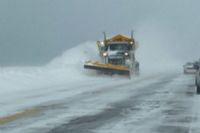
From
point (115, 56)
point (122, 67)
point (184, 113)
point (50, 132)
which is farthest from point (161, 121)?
point (115, 56)

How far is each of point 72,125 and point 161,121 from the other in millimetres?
2107

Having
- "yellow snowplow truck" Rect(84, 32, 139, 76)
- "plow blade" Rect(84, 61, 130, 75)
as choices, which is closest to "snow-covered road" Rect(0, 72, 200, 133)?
"plow blade" Rect(84, 61, 130, 75)

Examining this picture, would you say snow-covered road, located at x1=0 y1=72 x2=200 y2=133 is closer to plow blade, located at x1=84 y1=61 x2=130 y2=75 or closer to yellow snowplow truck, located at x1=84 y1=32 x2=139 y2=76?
plow blade, located at x1=84 y1=61 x2=130 y2=75

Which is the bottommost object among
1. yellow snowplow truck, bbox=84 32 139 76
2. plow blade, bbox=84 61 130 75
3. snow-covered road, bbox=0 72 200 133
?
snow-covered road, bbox=0 72 200 133

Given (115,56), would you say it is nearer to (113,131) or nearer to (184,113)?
(184,113)

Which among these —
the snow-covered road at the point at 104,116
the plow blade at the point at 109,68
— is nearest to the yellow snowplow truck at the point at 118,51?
the plow blade at the point at 109,68

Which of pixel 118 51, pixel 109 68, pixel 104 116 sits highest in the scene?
pixel 118 51

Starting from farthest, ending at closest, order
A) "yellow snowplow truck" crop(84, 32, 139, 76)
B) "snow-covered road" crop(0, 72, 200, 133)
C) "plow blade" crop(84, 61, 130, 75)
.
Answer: "yellow snowplow truck" crop(84, 32, 139, 76), "plow blade" crop(84, 61, 130, 75), "snow-covered road" crop(0, 72, 200, 133)

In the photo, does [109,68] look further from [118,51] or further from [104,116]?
[104,116]

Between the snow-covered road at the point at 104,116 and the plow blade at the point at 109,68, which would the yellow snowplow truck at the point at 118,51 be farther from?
the snow-covered road at the point at 104,116

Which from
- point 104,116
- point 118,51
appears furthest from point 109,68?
point 104,116

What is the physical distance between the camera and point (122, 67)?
126 feet

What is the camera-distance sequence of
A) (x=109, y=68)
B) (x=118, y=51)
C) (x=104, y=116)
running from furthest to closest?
(x=118, y=51), (x=109, y=68), (x=104, y=116)

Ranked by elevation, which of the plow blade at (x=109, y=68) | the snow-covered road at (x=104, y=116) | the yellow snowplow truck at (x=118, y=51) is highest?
the yellow snowplow truck at (x=118, y=51)
